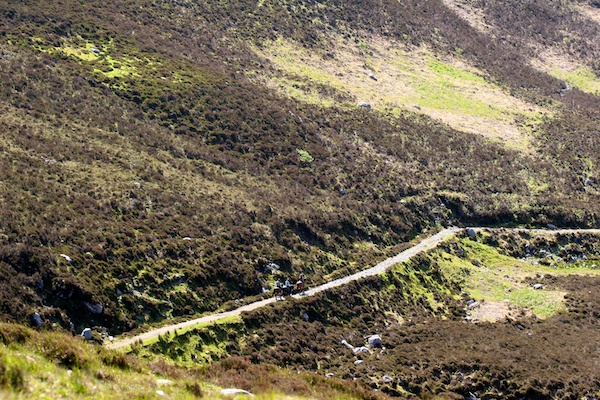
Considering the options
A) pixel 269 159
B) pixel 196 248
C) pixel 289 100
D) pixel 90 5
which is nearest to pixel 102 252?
pixel 196 248

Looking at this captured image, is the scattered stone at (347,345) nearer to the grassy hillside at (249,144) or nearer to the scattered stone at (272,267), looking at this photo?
the grassy hillside at (249,144)

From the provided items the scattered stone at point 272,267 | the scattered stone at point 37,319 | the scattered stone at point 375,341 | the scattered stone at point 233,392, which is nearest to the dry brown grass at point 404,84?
the scattered stone at point 272,267

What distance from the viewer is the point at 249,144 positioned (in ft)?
205

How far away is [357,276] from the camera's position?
149 feet

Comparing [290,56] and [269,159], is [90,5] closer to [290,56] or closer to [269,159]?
[290,56]

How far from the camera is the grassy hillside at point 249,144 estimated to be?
35125 mm

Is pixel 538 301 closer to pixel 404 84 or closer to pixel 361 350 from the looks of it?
pixel 361 350

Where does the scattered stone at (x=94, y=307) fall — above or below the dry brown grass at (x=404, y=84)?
below

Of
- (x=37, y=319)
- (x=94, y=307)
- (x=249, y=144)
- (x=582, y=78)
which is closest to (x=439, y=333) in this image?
(x=94, y=307)

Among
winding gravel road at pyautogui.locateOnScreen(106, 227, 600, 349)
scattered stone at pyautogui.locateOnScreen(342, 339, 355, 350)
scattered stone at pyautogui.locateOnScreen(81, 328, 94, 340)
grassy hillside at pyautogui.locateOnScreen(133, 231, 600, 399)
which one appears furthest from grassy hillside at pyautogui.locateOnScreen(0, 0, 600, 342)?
scattered stone at pyautogui.locateOnScreen(342, 339, 355, 350)

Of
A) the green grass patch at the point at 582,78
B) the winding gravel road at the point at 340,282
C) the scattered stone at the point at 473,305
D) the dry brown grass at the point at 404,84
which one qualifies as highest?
the green grass patch at the point at 582,78

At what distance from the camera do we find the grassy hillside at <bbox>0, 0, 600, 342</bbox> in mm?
35125

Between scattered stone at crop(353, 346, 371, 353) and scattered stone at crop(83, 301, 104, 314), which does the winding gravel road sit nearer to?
scattered stone at crop(83, 301, 104, 314)

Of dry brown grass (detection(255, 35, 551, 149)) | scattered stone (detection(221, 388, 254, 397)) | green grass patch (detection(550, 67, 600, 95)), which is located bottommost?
dry brown grass (detection(255, 35, 551, 149))
